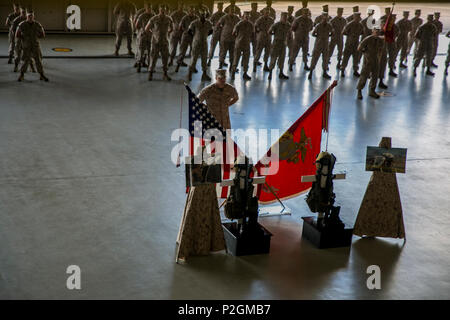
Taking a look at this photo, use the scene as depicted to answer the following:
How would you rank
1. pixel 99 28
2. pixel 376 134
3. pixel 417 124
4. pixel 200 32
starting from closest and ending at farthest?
pixel 376 134 → pixel 417 124 → pixel 200 32 → pixel 99 28

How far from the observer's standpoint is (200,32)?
17375mm

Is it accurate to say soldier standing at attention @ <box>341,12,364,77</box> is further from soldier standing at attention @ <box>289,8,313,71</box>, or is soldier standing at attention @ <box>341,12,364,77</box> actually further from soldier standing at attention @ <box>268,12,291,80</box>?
soldier standing at attention @ <box>268,12,291,80</box>

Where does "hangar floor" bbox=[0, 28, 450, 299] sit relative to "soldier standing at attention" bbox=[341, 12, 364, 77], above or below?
below

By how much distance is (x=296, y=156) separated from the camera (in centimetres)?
879

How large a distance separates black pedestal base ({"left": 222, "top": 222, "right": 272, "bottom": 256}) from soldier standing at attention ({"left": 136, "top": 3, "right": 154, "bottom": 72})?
11.4m

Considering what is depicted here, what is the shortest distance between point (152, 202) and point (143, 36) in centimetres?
999

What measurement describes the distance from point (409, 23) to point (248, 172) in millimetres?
14964

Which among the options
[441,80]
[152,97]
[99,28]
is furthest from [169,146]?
[99,28]

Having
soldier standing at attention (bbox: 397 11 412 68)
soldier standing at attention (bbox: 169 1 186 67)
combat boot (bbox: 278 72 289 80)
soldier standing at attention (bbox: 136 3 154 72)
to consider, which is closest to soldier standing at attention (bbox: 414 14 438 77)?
soldier standing at attention (bbox: 397 11 412 68)

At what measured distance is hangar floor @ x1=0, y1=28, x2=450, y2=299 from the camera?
682 cm

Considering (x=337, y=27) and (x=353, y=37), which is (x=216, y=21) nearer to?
(x=337, y=27)

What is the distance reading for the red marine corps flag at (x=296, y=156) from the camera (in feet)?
28.4

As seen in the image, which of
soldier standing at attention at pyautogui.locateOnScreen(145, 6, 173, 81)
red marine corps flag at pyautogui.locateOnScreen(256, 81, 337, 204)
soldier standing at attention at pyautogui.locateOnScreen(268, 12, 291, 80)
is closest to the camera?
red marine corps flag at pyautogui.locateOnScreen(256, 81, 337, 204)

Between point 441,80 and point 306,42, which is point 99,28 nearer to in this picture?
point 306,42
